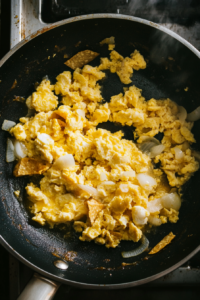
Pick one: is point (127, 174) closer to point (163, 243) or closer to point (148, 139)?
point (148, 139)

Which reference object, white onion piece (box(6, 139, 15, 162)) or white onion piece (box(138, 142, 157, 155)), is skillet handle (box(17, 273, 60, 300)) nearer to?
white onion piece (box(6, 139, 15, 162))

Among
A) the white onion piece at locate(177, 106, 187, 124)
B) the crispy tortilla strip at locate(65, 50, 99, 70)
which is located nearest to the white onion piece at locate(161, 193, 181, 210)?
the white onion piece at locate(177, 106, 187, 124)

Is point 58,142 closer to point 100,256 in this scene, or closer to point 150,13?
point 100,256

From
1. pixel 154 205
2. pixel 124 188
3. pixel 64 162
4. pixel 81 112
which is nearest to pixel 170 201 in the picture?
pixel 154 205

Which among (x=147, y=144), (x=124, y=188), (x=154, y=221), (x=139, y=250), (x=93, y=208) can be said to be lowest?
(x=139, y=250)

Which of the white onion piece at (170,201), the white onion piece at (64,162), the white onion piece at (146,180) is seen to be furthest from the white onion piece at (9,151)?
the white onion piece at (170,201)

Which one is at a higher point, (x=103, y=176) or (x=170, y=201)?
(x=103, y=176)

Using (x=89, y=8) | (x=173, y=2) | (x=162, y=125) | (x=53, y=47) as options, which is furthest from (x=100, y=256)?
(x=173, y=2)
